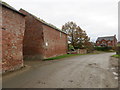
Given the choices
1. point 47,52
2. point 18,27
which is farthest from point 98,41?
point 18,27

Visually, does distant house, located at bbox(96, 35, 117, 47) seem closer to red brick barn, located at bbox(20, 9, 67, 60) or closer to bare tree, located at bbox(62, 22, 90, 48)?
bare tree, located at bbox(62, 22, 90, 48)

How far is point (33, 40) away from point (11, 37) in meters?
6.63

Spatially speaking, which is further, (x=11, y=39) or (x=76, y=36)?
(x=76, y=36)

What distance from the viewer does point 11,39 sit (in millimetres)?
6586

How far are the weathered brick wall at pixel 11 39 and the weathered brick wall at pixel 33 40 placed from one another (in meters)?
5.37

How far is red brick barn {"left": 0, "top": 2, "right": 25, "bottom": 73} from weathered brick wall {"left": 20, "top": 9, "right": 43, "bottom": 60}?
5.37 meters

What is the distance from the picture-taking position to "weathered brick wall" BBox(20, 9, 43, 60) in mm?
12906

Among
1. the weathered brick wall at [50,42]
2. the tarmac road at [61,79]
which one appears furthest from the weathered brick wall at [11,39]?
the weathered brick wall at [50,42]

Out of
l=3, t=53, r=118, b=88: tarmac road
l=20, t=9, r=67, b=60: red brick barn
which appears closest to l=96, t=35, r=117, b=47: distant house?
l=20, t=9, r=67, b=60: red brick barn

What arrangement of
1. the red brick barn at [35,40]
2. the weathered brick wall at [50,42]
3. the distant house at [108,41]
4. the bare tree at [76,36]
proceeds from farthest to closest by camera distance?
1. the distant house at [108,41]
2. the bare tree at [76,36]
3. the weathered brick wall at [50,42]
4. the red brick barn at [35,40]

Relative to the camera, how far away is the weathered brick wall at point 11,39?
603 centimetres

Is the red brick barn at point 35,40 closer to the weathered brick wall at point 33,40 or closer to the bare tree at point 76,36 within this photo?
the weathered brick wall at point 33,40

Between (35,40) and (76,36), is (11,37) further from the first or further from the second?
(76,36)

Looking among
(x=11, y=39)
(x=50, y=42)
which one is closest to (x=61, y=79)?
(x=11, y=39)
